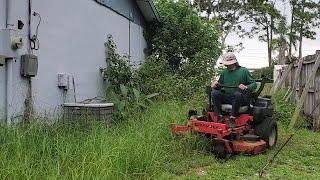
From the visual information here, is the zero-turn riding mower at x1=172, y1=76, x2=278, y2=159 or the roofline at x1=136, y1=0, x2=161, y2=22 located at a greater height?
the roofline at x1=136, y1=0, x2=161, y2=22

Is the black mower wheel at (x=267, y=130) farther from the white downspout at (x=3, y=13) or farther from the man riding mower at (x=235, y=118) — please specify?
the white downspout at (x=3, y=13)

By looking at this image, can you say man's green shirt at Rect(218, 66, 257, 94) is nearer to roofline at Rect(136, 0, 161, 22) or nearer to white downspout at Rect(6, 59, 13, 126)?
white downspout at Rect(6, 59, 13, 126)

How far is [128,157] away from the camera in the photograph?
5.90 metres

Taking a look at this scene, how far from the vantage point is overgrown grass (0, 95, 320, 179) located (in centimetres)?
520

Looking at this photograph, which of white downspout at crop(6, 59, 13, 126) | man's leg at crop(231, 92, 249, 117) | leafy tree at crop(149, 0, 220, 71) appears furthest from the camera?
leafy tree at crop(149, 0, 220, 71)

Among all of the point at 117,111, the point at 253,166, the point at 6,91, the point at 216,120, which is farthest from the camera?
the point at 117,111

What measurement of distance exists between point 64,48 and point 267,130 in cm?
438

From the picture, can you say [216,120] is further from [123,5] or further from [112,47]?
[123,5]

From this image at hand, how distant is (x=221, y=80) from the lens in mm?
8445

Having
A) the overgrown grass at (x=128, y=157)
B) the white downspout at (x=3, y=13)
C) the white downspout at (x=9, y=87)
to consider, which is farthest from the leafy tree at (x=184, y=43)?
the white downspout at (x=3, y=13)

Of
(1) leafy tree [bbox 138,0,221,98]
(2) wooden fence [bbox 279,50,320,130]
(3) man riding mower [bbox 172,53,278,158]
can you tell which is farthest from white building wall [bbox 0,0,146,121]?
(2) wooden fence [bbox 279,50,320,130]

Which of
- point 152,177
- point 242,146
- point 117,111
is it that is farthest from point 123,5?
point 152,177

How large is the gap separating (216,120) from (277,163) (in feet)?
4.07

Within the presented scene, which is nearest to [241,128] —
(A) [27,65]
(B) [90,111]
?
(B) [90,111]
